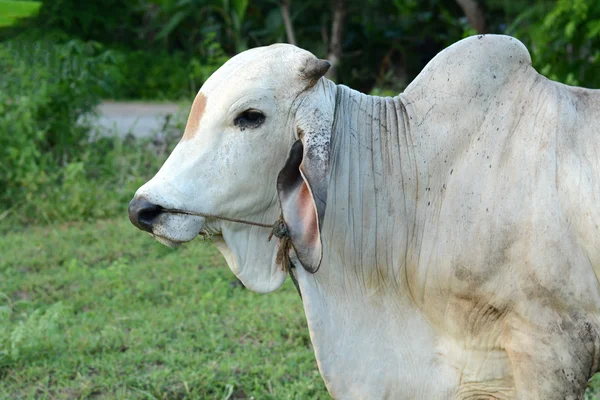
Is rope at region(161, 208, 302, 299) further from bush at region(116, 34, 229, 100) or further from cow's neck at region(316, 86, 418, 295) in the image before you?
bush at region(116, 34, 229, 100)

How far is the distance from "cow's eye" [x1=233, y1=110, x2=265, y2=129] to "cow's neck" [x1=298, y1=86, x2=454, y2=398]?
184 mm

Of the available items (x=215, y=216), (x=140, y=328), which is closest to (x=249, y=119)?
(x=215, y=216)

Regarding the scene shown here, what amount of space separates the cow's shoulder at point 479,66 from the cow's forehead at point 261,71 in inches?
12.4

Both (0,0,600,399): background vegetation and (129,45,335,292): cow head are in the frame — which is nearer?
(129,45,335,292): cow head

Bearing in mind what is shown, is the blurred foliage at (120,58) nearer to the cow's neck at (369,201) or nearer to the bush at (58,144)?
the bush at (58,144)

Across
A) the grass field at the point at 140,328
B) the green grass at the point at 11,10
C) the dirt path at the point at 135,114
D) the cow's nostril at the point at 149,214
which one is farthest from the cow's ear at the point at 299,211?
the dirt path at the point at 135,114

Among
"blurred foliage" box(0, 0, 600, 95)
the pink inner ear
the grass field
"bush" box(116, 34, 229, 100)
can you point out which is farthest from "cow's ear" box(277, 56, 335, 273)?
"bush" box(116, 34, 229, 100)

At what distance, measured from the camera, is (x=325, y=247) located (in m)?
2.05

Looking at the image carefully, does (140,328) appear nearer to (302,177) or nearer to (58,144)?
(302,177)

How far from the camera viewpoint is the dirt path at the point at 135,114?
25.5ft

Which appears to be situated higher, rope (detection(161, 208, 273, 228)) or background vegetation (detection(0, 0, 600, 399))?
rope (detection(161, 208, 273, 228))

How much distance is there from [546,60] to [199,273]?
9.86 feet

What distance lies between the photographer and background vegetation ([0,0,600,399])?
10.8 feet

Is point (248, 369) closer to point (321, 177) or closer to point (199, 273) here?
point (199, 273)
